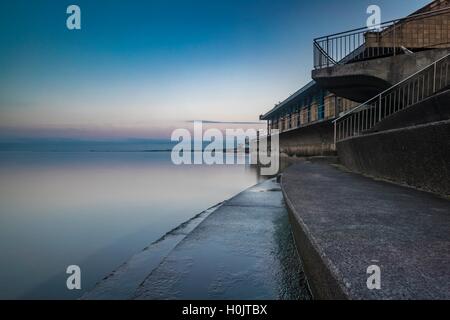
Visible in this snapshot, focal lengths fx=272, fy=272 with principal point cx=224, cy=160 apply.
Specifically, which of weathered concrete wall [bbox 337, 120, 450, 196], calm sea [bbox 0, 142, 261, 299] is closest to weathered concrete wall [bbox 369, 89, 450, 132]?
weathered concrete wall [bbox 337, 120, 450, 196]

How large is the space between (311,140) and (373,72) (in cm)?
843

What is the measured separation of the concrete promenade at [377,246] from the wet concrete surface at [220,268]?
36 cm

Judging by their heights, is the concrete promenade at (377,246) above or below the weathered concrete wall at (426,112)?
below

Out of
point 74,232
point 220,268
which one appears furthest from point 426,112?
point 74,232

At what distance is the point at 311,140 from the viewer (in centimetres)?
1908

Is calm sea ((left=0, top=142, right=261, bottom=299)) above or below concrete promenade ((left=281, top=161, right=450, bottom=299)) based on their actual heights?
below

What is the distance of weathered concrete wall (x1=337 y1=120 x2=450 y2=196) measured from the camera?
12.5ft

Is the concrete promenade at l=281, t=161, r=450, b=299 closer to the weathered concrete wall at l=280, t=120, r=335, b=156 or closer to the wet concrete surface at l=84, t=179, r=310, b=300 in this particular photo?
the wet concrete surface at l=84, t=179, r=310, b=300

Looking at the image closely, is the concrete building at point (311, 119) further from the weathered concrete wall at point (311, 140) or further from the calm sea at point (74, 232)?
the calm sea at point (74, 232)

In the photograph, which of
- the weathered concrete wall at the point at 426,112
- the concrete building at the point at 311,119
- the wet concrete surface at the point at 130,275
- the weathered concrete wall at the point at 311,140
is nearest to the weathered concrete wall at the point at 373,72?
the concrete building at the point at 311,119

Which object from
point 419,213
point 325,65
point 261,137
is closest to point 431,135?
point 419,213

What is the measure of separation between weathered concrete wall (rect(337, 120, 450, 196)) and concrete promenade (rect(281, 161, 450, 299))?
0.54 m

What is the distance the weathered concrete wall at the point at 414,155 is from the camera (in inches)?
150

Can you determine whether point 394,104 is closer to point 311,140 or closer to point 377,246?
point 377,246
